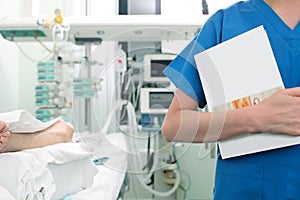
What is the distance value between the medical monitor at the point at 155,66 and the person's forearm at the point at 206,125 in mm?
845

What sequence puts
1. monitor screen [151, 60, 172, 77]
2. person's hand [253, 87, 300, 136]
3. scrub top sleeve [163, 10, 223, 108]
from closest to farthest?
1. person's hand [253, 87, 300, 136]
2. scrub top sleeve [163, 10, 223, 108]
3. monitor screen [151, 60, 172, 77]

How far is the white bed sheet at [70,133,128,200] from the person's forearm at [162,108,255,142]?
0.67m

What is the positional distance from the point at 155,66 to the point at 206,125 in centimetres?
114

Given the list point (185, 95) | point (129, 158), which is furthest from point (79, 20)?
point (185, 95)

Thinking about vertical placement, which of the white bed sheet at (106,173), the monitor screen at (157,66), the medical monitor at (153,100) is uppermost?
the monitor screen at (157,66)

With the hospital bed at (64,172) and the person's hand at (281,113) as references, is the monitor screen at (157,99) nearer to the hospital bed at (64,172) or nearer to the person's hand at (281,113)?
the hospital bed at (64,172)

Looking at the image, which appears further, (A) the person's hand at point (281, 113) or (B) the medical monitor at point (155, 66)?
(B) the medical monitor at point (155, 66)

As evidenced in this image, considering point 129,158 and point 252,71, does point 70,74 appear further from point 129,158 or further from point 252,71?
point 252,71

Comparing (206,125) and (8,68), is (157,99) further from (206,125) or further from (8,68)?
(206,125)

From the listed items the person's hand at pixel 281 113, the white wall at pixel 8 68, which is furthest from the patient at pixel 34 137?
the white wall at pixel 8 68

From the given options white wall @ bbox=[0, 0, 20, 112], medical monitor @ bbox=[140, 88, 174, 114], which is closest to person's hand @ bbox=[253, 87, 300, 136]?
medical monitor @ bbox=[140, 88, 174, 114]

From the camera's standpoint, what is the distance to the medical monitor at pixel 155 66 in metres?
1.75

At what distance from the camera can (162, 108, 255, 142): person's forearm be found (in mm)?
738

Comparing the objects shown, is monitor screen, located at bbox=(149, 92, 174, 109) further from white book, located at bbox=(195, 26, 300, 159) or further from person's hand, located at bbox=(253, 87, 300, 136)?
person's hand, located at bbox=(253, 87, 300, 136)
